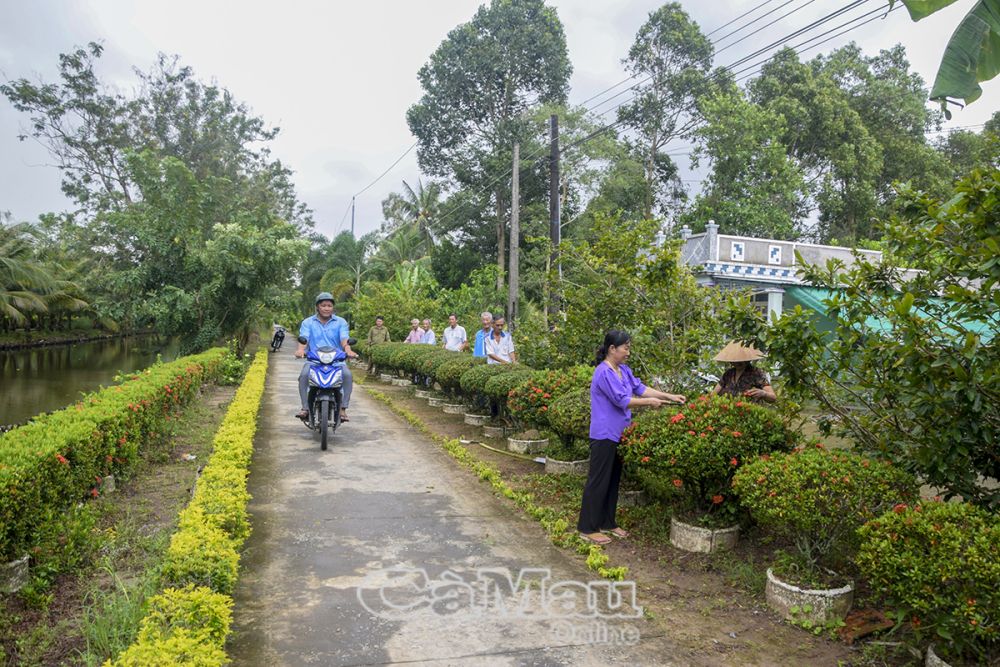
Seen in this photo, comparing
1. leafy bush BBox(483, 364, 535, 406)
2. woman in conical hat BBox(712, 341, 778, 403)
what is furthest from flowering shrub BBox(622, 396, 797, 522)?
leafy bush BBox(483, 364, 535, 406)

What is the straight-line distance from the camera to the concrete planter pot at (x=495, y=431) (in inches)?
377

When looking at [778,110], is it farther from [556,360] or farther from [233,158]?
[233,158]

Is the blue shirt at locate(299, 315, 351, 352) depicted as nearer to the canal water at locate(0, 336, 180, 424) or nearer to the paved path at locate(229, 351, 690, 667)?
the paved path at locate(229, 351, 690, 667)

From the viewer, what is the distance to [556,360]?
8953mm

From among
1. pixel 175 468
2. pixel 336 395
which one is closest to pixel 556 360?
pixel 336 395

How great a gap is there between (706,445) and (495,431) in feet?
17.1

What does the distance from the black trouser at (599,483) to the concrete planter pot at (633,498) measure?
73cm

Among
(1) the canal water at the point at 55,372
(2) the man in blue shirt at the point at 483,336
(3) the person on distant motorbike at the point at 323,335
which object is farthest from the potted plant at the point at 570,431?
(1) the canal water at the point at 55,372

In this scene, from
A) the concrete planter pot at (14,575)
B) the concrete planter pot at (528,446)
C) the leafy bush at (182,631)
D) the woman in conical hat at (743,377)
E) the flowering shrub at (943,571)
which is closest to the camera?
the leafy bush at (182,631)

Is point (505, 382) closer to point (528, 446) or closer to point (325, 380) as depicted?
point (528, 446)

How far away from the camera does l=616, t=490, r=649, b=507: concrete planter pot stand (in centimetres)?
607

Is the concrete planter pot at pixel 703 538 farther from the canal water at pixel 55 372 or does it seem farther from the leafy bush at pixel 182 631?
the canal water at pixel 55 372

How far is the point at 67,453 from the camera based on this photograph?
4816 mm

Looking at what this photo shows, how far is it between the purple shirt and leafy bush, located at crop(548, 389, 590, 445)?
1134mm
